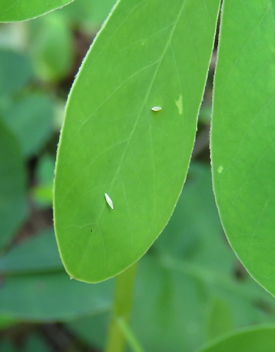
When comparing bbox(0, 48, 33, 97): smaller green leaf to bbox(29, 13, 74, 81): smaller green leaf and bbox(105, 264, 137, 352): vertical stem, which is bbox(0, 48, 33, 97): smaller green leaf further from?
bbox(105, 264, 137, 352): vertical stem

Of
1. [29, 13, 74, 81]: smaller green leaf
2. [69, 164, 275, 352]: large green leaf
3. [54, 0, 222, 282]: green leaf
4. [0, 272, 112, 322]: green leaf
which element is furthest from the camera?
[29, 13, 74, 81]: smaller green leaf

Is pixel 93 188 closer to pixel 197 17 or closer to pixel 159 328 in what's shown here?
pixel 197 17

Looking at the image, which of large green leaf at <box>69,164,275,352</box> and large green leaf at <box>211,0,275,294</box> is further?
large green leaf at <box>69,164,275,352</box>

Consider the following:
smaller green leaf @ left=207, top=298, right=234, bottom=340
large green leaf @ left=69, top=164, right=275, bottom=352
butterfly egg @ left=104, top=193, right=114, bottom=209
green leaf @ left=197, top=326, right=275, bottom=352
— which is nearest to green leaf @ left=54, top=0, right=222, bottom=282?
butterfly egg @ left=104, top=193, right=114, bottom=209

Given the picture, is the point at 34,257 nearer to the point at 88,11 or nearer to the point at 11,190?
the point at 11,190

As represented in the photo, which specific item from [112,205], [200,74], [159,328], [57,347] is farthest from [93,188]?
[57,347]

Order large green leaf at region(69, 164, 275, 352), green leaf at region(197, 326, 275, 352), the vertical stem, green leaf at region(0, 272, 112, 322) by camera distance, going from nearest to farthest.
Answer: green leaf at region(197, 326, 275, 352) → the vertical stem → green leaf at region(0, 272, 112, 322) → large green leaf at region(69, 164, 275, 352)

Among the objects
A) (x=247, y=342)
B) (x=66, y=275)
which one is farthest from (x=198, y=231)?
(x=247, y=342)

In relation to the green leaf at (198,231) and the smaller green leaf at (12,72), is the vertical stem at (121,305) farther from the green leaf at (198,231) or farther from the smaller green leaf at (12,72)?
the smaller green leaf at (12,72)

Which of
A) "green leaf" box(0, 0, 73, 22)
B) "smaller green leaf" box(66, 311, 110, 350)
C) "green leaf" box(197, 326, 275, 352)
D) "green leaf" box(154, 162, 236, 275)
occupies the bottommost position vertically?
"smaller green leaf" box(66, 311, 110, 350)
